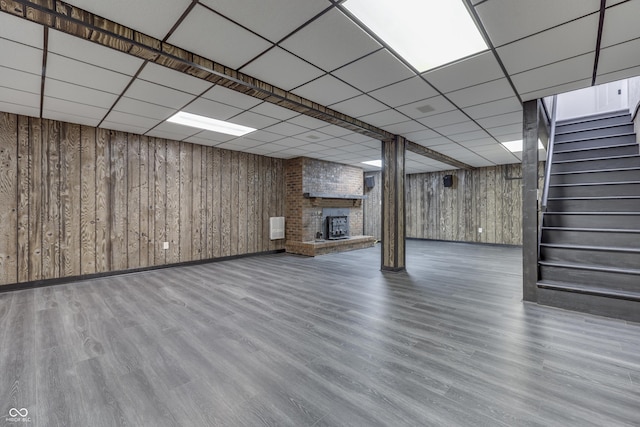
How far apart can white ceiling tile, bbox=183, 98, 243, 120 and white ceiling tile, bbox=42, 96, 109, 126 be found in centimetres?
123

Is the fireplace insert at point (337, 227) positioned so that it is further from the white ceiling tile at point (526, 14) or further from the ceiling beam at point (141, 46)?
the white ceiling tile at point (526, 14)

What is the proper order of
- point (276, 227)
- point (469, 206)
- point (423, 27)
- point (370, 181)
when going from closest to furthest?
point (423, 27)
point (276, 227)
point (469, 206)
point (370, 181)

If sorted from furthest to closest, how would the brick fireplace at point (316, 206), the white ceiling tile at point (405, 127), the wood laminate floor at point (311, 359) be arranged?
the brick fireplace at point (316, 206) → the white ceiling tile at point (405, 127) → the wood laminate floor at point (311, 359)

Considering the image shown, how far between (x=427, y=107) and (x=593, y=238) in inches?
104

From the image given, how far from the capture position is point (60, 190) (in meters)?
4.57

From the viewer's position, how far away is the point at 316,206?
780cm

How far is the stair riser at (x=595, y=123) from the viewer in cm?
504

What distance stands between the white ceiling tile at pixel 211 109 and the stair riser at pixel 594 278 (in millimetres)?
4479

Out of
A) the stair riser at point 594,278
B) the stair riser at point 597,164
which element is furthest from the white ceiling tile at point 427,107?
the stair riser at point 597,164

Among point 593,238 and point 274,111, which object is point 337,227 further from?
point 593,238

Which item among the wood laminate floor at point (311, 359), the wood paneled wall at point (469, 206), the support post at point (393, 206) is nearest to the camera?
the wood laminate floor at point (311, 359)

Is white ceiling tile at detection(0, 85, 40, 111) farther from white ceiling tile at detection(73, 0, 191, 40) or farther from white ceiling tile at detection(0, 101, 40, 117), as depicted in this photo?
white ceiling tile at detection(73, 0, 191, 40)

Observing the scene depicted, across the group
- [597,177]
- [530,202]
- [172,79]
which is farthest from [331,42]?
[597,177]

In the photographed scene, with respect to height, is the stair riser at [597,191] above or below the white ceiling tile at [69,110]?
below
